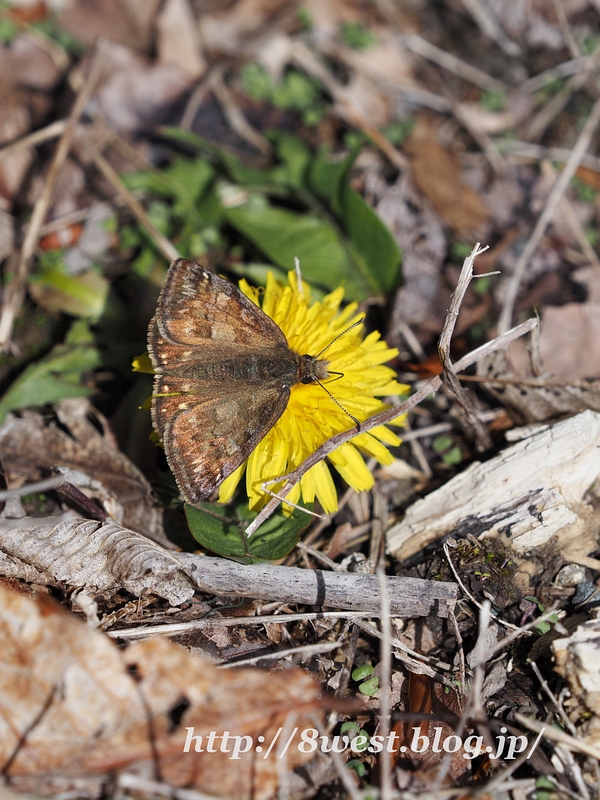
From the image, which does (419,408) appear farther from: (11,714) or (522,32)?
(522,32)

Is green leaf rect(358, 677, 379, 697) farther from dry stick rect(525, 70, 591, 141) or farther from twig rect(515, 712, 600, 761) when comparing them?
dry stick rect(525, 70, 591, 141)

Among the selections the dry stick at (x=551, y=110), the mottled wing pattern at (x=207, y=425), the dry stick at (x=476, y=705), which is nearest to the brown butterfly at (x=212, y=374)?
the mottled wing pattern at (x=207, y=425)

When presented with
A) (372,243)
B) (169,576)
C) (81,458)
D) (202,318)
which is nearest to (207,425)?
(202,318)

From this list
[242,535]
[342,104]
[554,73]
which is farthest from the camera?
[554,73]

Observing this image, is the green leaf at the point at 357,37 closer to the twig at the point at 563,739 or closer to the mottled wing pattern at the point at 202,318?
the mottled wing pattern at the point at 202,318

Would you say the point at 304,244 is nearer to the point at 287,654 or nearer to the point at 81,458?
the point at 81,458

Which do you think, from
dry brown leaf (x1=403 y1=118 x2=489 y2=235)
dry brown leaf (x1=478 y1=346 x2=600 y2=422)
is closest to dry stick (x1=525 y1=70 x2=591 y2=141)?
dry brown leaf (x1=403 y1=118 x2=489 y2=235)
